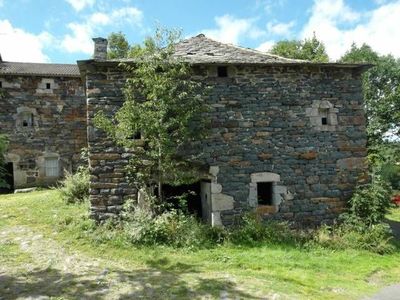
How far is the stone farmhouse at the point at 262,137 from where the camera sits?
28.6 ft

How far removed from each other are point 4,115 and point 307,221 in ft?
43.3

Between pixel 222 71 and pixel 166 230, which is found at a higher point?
pixel 222 71

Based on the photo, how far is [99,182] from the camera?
8.59m

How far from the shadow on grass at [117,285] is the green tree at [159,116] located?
2713mm

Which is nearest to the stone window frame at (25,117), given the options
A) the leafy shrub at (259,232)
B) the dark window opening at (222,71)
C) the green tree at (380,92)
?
the dark window opening at (222,71)

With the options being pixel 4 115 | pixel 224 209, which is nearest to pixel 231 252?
pixel 224 209

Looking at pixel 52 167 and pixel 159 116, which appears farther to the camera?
pixel 52 167

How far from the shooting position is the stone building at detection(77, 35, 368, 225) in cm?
872

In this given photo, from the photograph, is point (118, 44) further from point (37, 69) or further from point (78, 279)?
point (78, 279)

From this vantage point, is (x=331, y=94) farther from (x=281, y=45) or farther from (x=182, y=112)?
(x=281, y=45)

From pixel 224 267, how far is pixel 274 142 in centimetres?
362

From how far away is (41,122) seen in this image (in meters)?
16.6

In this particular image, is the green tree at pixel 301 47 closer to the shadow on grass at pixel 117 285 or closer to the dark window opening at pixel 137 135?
the dark window opening at pixel 137 135

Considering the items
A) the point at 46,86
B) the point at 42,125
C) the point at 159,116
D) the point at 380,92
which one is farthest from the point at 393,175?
the point at 46,86
